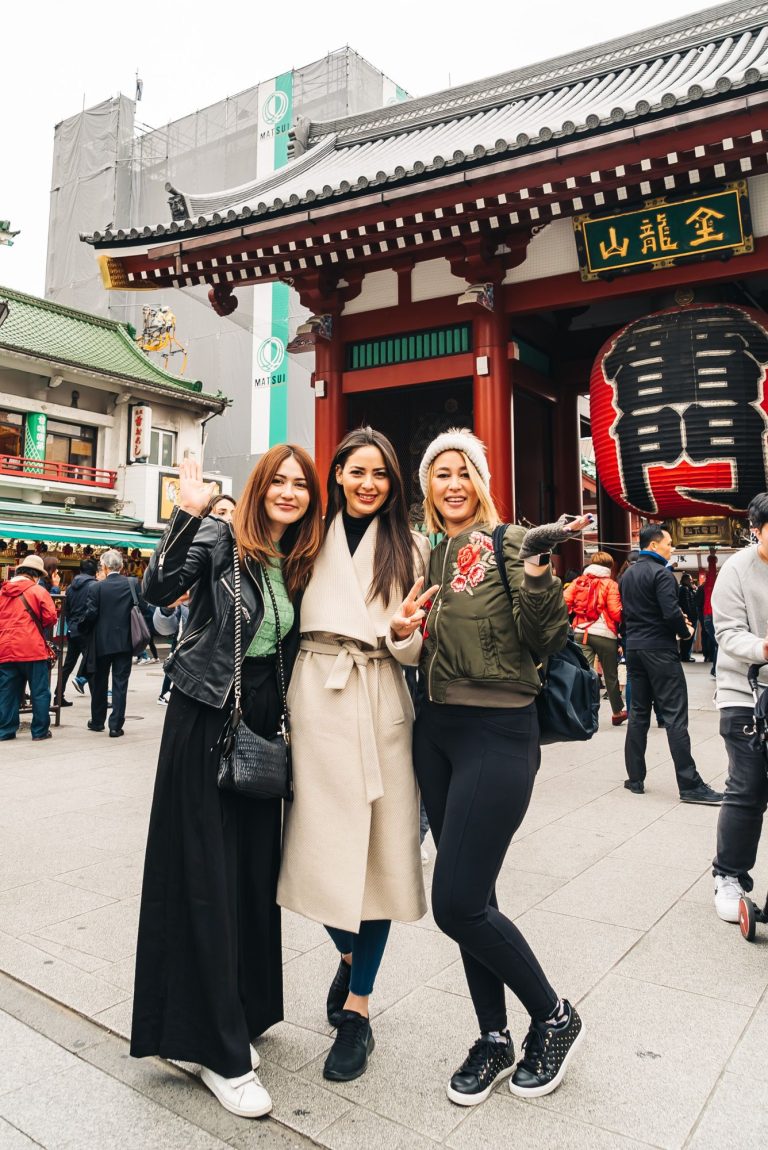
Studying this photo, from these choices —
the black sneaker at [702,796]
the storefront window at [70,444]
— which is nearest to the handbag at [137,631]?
the black sneaker at [702,796]

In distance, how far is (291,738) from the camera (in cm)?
223

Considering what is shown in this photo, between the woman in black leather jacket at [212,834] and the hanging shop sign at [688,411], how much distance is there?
16.7 feet

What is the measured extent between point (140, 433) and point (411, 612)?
22.5 m

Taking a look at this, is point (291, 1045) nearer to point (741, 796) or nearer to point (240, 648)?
point (240, 648)

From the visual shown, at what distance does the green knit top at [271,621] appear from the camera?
219 cm

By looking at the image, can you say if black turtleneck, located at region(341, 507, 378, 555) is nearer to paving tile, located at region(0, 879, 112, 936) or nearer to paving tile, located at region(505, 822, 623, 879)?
paving tile, located at region(0, 879, 112, 936)

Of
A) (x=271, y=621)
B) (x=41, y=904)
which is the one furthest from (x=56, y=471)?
(x=271, y=621)

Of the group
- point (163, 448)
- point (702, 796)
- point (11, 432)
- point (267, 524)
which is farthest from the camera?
point (163, 448)

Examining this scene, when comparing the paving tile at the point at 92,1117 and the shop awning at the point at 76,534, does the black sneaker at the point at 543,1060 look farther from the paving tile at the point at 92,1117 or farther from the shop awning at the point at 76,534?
the shop awning at the point at 76,534

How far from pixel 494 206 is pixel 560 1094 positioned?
6519mm

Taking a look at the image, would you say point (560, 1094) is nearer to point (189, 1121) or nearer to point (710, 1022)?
point (710, 1022)

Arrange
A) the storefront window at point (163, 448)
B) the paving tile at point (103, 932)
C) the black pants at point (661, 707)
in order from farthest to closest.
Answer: the storefront window at point (163, 448) < the black pants at point (661, 707) < the paving tile at point (103, 932)

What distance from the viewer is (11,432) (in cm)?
2091

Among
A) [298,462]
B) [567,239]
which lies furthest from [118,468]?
[298,462]
